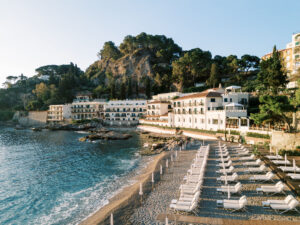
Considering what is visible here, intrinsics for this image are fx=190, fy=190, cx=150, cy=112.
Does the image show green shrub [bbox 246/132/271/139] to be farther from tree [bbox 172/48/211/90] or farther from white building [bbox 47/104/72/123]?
white building [bbox 47/104/72/123]

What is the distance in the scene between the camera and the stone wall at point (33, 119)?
292 ft

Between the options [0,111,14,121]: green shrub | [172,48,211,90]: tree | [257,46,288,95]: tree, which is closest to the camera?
[257,46,288,95]: tree

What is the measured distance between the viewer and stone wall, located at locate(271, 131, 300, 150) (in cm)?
2259

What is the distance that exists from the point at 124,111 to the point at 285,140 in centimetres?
6011

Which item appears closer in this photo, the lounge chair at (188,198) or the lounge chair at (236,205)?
the lounge chair at (236,205)

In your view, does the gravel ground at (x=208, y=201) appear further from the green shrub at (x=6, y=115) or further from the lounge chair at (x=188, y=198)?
the green shrub at (x=6, y=115)

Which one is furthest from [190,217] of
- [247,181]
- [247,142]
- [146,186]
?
[247,142]

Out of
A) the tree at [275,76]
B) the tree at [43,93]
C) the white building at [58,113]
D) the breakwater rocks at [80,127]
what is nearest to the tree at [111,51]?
the tree at [43,93]

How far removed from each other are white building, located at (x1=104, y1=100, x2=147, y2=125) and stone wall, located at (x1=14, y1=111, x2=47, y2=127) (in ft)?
109

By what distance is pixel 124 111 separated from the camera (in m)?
77.0

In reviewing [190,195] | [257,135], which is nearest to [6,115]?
[257,135]

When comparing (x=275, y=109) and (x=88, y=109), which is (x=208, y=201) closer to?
(x=275, y=109)

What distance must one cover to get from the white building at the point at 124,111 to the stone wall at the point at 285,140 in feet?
174

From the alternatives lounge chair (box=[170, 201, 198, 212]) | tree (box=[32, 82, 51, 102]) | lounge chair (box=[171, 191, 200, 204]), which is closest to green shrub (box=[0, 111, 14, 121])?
tree (box=[32, 82, 51, 102])
